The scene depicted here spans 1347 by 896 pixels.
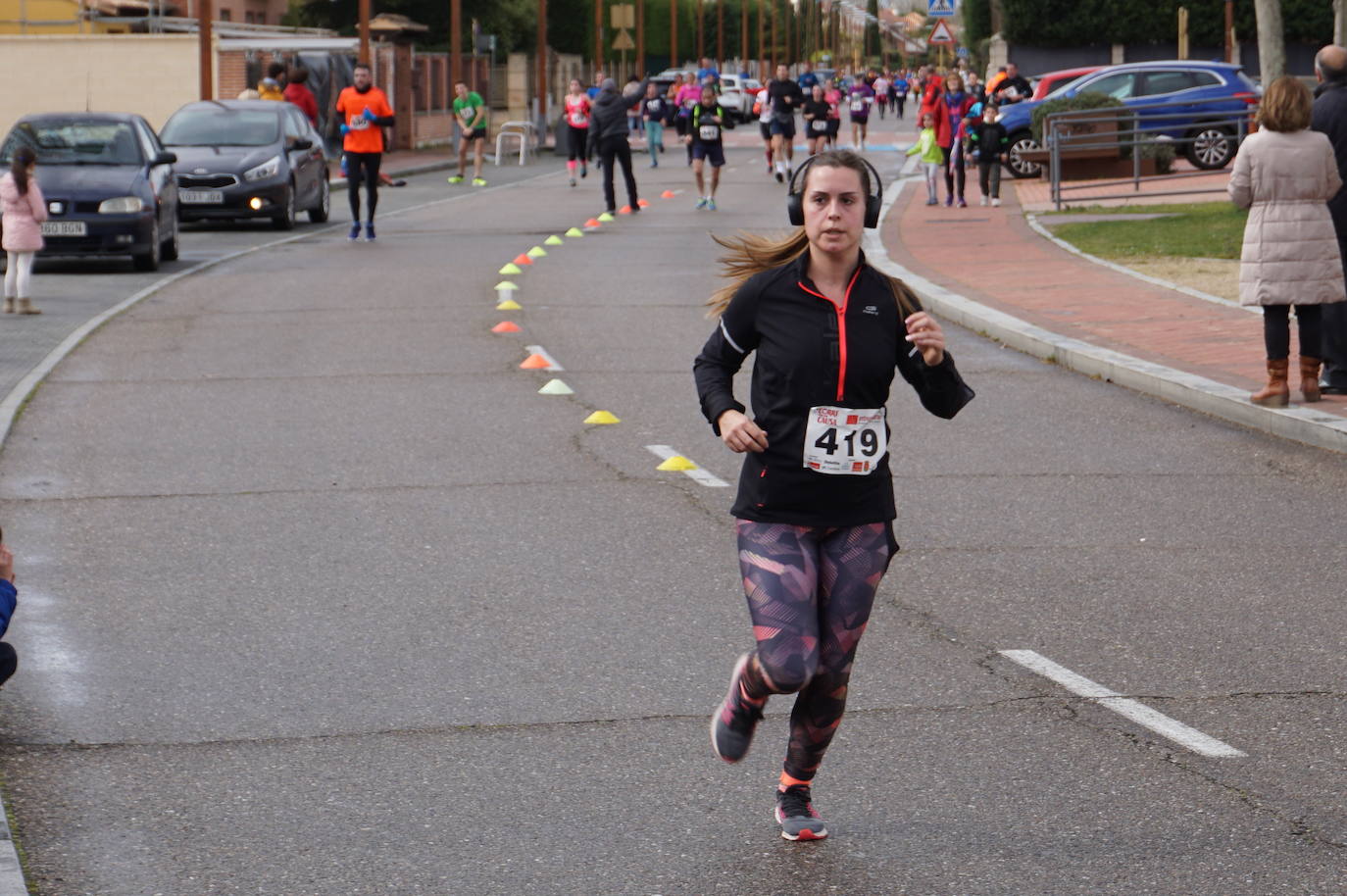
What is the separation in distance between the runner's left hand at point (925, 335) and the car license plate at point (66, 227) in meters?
17.1

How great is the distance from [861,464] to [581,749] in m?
1.38

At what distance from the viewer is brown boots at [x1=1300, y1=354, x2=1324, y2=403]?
11.3 metres

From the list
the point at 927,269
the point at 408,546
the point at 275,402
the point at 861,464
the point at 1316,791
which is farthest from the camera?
the point at 927,269

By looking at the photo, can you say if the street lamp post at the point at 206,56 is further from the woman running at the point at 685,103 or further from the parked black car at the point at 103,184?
the woman running at the point at 685,103

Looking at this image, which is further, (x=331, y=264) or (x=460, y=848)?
(x=331, y=264)

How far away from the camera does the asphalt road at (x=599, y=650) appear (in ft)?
15.7

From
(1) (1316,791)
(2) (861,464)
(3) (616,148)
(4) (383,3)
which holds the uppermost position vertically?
(4) (383,3)

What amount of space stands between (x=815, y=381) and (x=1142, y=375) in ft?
26.7

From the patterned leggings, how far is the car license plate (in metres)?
16.8

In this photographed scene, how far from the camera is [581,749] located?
5.56m

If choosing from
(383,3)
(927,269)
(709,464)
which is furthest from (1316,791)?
(383,3)

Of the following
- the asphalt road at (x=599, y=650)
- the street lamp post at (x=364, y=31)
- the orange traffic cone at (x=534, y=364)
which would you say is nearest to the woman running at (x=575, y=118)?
the street lamp post at (x=364, y=31)

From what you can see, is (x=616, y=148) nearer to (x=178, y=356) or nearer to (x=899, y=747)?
(x=178, y=356)

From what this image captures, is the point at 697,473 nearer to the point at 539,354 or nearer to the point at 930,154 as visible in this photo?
the point at 539,354
